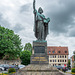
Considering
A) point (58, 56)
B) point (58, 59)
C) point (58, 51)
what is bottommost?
point (58, 59)

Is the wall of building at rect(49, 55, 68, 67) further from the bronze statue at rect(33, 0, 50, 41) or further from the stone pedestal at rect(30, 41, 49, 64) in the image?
the stone pedestal at rect(30, 41, 49, 64)

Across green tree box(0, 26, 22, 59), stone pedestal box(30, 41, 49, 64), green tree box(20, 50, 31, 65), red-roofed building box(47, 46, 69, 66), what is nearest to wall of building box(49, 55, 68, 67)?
red-roofed building box(47, 46, 69, 66)

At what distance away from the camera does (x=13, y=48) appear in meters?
39.2

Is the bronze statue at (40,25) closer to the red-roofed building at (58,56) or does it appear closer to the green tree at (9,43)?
the green tree at (9,43)

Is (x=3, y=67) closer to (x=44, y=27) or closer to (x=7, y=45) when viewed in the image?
(x=7, y=45)

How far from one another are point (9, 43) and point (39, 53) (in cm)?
2438

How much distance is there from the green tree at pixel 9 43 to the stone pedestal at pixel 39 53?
2357cm

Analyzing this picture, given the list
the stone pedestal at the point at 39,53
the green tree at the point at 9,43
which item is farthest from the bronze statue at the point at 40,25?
the green tree at the point at 9,43

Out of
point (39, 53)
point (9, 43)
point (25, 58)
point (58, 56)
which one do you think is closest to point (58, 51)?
point (58, 56)

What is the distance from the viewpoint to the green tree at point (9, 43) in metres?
37.8

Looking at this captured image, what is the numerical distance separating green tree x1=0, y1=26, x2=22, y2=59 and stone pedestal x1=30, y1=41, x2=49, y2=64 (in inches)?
928

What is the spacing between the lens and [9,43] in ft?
126

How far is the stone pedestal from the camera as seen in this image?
14469 mm

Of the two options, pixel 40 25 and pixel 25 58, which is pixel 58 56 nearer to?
pixel 25 58
